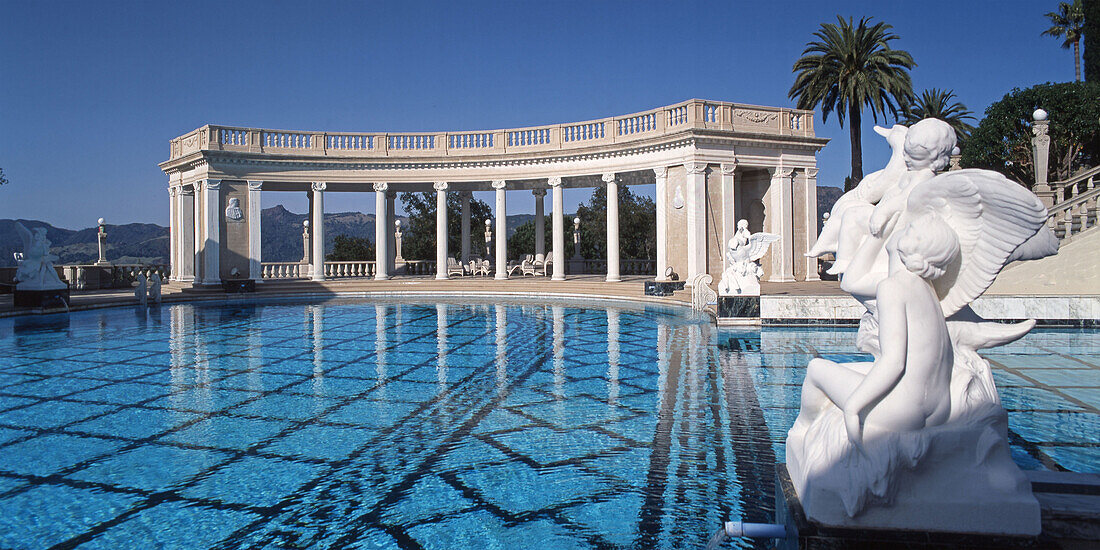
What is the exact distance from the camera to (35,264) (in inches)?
779

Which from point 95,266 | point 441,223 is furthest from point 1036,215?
point 95,266

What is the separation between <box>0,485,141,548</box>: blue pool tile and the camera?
4.31 metres

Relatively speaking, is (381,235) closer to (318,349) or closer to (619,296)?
(619,296)

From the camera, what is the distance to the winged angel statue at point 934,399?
3.00 meters

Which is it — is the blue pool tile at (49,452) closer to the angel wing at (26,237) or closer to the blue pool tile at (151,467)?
the blue pool tile at (151,467)

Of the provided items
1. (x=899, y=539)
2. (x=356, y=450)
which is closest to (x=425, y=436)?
(x=356, y=450)

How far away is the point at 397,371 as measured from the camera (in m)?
10.1

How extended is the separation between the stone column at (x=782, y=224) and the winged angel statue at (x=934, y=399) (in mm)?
22894

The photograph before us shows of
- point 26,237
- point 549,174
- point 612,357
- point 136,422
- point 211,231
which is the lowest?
point 136,422

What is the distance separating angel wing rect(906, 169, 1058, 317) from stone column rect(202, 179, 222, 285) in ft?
92.7

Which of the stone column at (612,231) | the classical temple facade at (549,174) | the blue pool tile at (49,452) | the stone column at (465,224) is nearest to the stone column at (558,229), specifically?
the classical temple facade at (549,174)

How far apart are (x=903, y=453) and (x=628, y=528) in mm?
1901

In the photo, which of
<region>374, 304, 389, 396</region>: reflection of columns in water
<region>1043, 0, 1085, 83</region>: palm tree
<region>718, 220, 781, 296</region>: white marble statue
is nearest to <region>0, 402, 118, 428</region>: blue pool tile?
<region>374, 304, 389, 396</region>: reflection of columns in water

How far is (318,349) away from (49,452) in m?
6.40
